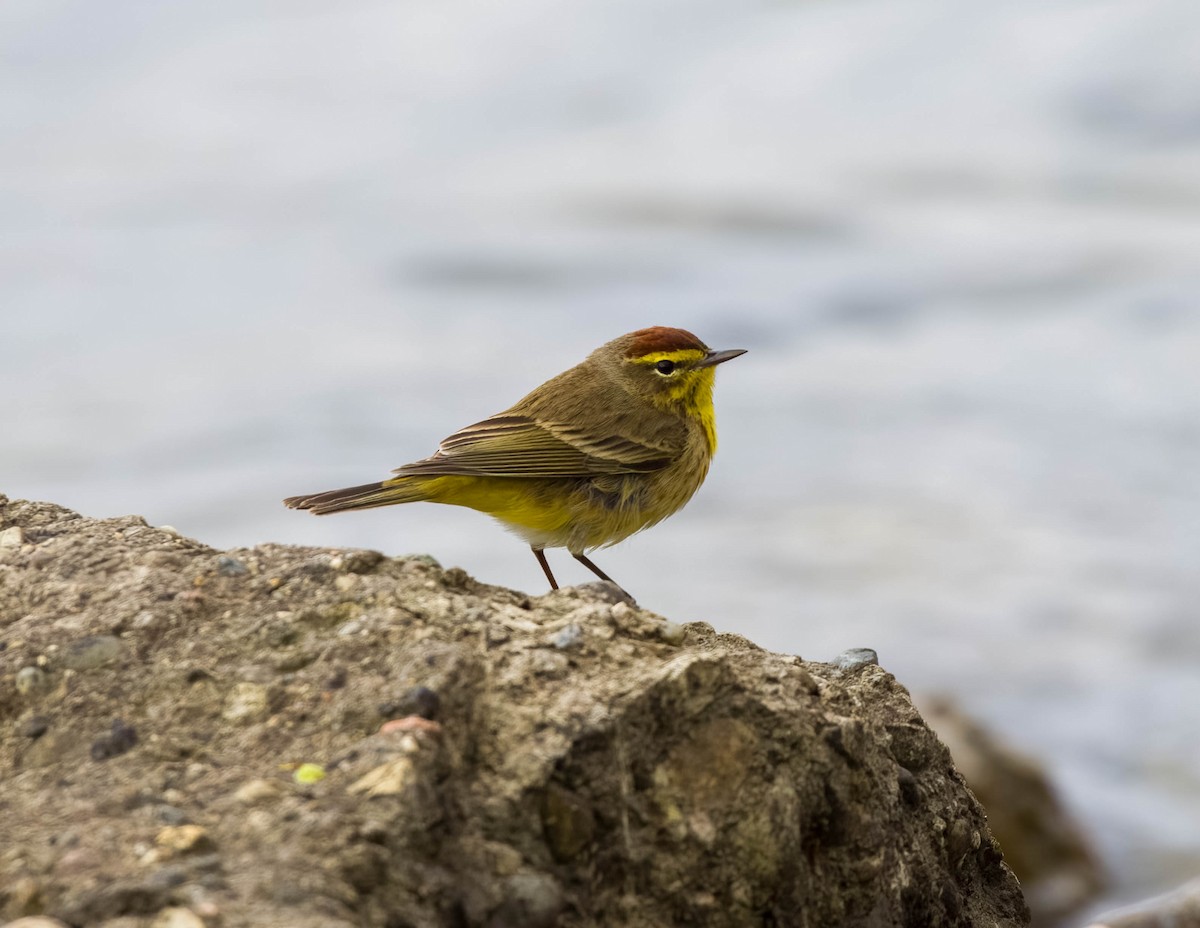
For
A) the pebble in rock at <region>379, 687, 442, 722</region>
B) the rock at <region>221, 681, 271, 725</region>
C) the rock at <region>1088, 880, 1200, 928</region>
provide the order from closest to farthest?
the pebble in rock at <region>379, 687, 442, 722</region> < the rock at <region>221, 681, 271, 725</region> < the rock at <region>1088, 880, 1200, 928</region>

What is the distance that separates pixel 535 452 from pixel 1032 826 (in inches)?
170

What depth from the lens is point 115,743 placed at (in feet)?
10.2

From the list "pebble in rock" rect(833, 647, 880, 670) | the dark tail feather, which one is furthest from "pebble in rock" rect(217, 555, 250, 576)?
the dark tail feather

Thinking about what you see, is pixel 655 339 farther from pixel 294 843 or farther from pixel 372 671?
pixel 294 843

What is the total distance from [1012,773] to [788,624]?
14.4 ft

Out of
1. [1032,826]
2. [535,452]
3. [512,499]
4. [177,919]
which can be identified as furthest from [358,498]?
[1032,826]

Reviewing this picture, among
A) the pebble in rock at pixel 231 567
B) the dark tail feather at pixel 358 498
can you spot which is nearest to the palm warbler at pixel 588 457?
the dark tail feather at pixel 358 498

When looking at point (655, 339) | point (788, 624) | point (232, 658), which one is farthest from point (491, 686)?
point (788, 624)

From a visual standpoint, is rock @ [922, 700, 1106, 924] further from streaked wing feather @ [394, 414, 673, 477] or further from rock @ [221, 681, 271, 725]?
rock @ [221, 681, 271, 725]

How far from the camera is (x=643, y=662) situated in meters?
3.40

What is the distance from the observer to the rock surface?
2.70 m

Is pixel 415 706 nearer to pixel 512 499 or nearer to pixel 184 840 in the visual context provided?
pixel 184 840

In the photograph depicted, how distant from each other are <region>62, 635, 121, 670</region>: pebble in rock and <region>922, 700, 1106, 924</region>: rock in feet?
20.8

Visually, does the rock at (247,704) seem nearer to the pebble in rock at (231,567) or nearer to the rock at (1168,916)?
the pebble in rock at (231,567)
